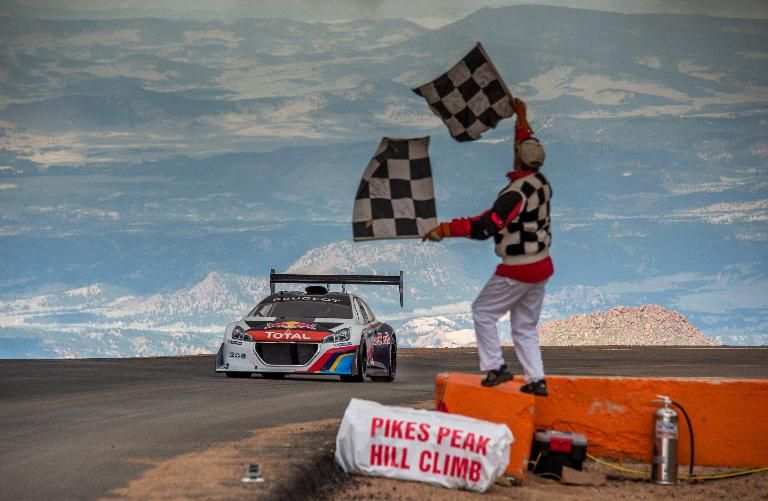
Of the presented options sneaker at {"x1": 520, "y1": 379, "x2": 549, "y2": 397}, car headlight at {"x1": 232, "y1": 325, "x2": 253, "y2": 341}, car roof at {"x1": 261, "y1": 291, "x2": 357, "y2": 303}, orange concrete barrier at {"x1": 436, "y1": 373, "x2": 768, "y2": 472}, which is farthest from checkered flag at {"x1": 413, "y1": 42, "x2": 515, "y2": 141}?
car roof at {"x1": 261, "y1": 291, "x2": 357, "y2": 303}

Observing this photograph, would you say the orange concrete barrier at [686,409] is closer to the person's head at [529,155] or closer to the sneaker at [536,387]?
the sneaker at [536,387]

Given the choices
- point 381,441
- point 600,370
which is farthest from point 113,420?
point 600,370

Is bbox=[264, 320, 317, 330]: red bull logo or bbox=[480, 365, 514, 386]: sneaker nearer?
bbox=[480, 365, 514, 386]: sneaker

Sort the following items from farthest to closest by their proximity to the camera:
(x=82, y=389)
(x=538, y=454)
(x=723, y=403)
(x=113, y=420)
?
(x=82, y=389)
(x=113, y=420)
(x=723, y=403)
(x=538, y=454)

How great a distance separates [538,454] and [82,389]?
8.72 metres

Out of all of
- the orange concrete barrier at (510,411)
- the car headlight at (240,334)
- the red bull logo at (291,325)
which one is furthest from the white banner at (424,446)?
the car headlight at (240,334)

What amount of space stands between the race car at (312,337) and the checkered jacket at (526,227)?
30.2 feet

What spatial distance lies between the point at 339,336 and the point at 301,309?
1469mm

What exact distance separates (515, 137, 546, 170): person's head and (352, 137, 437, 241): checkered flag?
76cm

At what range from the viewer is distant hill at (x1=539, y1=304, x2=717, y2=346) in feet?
164

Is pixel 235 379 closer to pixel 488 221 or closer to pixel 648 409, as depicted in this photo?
pixel 648 409

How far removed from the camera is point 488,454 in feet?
29.2

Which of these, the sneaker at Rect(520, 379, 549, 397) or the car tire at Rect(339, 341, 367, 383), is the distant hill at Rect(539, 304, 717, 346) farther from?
the sneaker at Rect(520, 379, 549, 397)

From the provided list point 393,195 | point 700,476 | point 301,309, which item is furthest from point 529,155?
point 301,309
